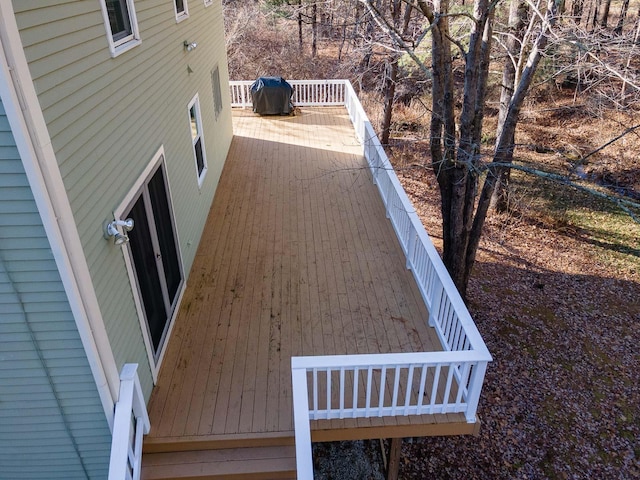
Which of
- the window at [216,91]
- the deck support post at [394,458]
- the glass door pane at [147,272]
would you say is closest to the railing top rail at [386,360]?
the glass door pane at [147,272]

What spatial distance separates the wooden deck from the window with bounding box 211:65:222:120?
1238 mm

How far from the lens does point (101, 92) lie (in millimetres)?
3398

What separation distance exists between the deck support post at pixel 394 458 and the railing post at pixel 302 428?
2.14 m

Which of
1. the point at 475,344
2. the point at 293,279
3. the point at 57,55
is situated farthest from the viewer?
the point at 293,279

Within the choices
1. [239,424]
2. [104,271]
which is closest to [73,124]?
[104,271]

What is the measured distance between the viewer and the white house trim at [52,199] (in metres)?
2.29

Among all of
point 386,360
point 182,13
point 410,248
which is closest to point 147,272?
point 386,360

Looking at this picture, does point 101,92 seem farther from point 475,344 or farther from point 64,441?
point 475,344

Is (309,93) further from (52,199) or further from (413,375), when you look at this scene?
(52,199)

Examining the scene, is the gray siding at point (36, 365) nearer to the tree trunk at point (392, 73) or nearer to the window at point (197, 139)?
the window at point (197, 139)

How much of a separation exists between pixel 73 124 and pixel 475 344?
11.4 feet

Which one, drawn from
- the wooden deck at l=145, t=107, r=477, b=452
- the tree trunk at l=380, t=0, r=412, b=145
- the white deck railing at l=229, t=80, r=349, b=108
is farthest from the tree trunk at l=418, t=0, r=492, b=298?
the tree trunk at l=380, t=0, r=412, b=145

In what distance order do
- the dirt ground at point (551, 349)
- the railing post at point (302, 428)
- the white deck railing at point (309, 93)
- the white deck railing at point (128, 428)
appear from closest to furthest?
1. the white deck railing at point (128, 428)
2. the railing post at point (302, 428)
3. the dirt ground at point (551, 349)
4. the white deck railing at point (309, 93)

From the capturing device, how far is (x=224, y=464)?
3.86 meters
